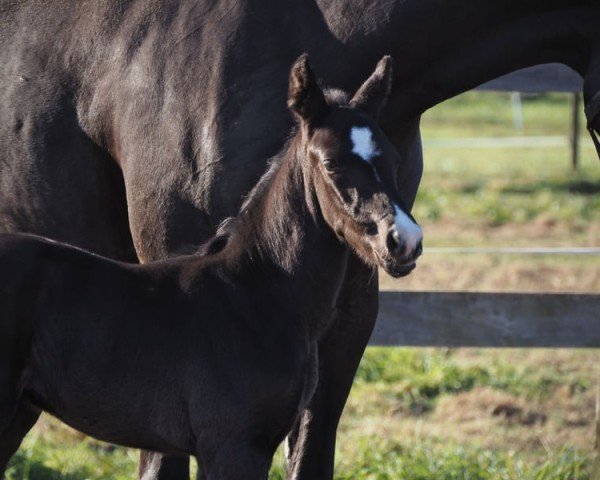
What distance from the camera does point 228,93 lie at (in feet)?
12.6

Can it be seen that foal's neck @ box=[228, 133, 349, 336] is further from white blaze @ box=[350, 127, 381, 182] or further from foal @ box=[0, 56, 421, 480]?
white blaze @ box=[350, 127, 381, 182]

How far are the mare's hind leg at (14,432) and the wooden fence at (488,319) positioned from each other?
2.41 meters

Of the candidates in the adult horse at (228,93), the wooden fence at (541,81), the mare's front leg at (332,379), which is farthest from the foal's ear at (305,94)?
the wooden fence at (541,81)

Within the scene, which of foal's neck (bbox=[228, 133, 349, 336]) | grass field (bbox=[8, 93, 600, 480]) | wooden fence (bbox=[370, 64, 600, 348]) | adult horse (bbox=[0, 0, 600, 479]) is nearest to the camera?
foal's neck (bbox=[228, 133, 349, 336])

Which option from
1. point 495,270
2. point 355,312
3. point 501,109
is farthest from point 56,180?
point 501,109

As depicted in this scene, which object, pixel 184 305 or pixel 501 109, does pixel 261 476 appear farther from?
pixel 501 109

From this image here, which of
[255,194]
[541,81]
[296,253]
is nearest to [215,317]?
[296,253]

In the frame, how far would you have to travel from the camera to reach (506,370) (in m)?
6.79

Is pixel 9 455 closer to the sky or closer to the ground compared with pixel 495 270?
closer to the sky

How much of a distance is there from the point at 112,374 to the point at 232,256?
0.50 meters

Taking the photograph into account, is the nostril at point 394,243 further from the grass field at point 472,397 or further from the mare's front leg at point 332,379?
the grass field at point 472,397

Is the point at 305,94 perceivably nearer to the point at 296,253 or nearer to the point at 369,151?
the point at 369,151

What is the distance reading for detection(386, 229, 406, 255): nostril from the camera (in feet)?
10.1

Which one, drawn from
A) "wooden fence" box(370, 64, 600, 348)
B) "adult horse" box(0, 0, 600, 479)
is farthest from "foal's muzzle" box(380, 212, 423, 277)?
"wooden fence" box(370, 64, 600, 348)
